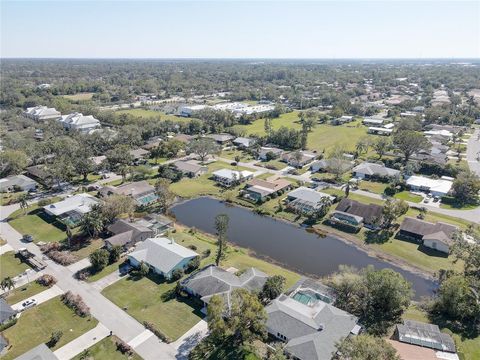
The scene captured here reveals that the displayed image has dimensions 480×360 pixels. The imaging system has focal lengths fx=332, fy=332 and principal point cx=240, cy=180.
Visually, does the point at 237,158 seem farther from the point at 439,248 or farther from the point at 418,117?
the point at 418,117

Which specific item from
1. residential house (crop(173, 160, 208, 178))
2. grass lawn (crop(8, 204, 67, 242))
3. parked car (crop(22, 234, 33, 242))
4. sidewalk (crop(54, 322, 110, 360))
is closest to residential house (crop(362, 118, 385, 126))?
residential house (crop(173, 160, 208, 178))

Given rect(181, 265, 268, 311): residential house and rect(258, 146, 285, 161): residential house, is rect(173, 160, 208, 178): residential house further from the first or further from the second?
rect(181, 265, 268, 311): residential house

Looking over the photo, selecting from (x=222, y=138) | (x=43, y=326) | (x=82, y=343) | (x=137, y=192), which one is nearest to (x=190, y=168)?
(x=137, y=192)

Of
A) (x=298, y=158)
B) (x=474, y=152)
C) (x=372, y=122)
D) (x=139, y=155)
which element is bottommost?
(x=474, y=152)

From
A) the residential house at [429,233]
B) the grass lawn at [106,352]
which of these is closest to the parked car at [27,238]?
the grass lawn at [106,352]

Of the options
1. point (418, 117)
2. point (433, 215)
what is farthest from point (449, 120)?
point (433, 215)

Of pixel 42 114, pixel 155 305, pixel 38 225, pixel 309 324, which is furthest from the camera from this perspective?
pixel 42 114

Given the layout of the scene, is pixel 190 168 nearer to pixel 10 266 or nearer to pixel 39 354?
pixel 10 266
